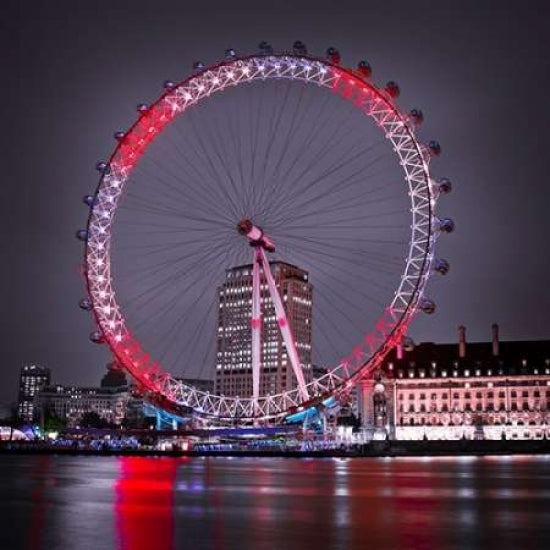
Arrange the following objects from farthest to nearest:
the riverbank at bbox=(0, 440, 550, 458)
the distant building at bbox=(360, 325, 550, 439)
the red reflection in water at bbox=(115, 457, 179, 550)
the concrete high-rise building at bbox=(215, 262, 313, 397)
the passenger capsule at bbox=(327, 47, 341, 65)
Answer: the concrete high-rise building at bbox=(215, 262, 313, 397), the distant building at bbox=(360, 325, 550, 439), the riverbank at bbox=(0, 440, 550, 458), the passenger capsule at bbox=(327, 47, 341, 65), the red reflection in water at bbox=(115, 457, 179, 550)

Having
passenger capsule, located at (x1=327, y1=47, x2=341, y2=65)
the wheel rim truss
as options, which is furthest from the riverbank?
passenger capsule, located at (x1=327, y1=47, x2=341, y2=65)

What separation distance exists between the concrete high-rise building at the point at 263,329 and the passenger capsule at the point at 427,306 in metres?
69.1

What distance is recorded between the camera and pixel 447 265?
62438 mm

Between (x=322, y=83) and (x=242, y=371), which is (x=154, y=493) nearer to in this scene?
(x=322, y=83)

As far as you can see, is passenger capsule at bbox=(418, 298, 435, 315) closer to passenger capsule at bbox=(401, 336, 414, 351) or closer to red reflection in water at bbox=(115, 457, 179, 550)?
passenger capsule at bbox=(401, 336, 414, 351)

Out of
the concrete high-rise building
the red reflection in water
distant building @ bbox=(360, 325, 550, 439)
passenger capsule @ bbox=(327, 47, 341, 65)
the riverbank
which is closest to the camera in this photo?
the red reflection in water

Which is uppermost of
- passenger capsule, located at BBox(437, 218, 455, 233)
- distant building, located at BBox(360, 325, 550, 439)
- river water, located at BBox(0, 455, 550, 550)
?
passenger capsule, located at BBox(437, 218, 455, 233)

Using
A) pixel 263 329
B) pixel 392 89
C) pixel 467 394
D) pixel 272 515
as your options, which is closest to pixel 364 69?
pixel 392 89

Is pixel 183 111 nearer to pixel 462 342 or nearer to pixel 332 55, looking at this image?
pixel 332 55

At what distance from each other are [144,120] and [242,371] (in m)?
118

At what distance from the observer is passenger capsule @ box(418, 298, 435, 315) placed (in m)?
63.0

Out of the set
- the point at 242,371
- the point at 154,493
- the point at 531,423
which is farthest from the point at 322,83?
the point at 242,371

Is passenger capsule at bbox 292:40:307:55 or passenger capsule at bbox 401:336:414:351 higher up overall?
passenger capsule at bbox 292:40:307:55

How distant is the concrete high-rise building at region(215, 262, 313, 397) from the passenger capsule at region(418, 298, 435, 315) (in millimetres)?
69097
